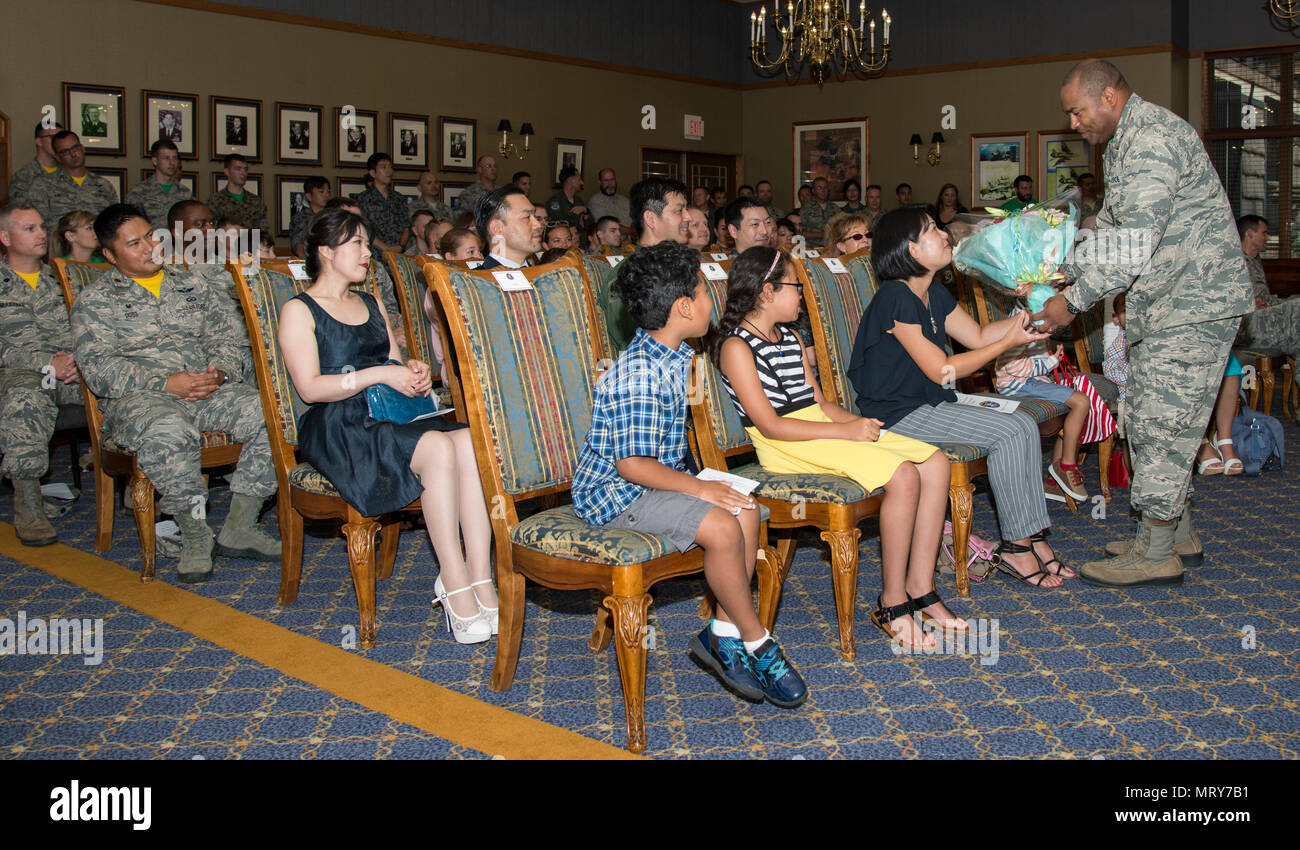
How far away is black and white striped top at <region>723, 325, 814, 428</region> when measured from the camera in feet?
10.1

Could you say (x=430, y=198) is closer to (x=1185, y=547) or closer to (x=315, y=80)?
(x=315, y=80)

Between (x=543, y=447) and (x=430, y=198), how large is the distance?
848 cm

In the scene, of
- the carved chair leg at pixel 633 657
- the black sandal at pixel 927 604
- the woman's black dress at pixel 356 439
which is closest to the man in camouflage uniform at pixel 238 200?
the woman's black dress at pixel 356 439

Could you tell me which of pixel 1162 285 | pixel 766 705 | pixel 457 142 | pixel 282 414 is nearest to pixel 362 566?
pixel 282 414

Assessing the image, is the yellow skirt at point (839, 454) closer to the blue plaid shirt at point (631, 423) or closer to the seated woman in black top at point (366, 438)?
the blue plaid shirt at point (631, 423)

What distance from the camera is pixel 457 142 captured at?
11227mm

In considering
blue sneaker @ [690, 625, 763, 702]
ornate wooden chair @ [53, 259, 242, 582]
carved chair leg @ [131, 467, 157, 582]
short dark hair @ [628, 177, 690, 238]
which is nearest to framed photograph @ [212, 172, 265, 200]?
ornate wooden chair @ [53, 259, 242, 582]

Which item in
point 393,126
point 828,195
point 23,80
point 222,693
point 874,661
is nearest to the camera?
point 222,693

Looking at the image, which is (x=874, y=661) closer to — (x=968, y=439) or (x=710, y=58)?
(x=968, y=439)

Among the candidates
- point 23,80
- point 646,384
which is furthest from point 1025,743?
point 23,80

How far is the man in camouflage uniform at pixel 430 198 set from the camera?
1030 centimetres

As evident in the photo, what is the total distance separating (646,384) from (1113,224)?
1866 millimetres

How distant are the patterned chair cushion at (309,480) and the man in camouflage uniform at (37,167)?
19.6ft

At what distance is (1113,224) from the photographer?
346 centimetres
